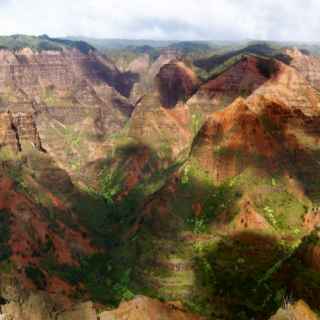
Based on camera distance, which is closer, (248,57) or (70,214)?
(70,214)

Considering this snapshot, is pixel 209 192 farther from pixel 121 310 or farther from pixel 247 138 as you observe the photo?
pixel 121 310

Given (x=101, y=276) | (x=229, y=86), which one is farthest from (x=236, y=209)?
(x=229, y=86)

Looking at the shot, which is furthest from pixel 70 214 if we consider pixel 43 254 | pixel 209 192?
pixel 209 192

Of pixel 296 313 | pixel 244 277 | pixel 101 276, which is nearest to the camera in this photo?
pixel 296 313

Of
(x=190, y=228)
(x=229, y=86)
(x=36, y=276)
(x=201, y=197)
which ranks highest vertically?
(x=229, y=86)

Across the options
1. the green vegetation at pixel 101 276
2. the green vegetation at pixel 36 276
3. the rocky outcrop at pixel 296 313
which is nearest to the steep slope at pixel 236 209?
the green vegetation at pixel 101 276

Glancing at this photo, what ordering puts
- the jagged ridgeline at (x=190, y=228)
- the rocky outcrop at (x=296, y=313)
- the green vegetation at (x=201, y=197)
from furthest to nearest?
the green vegetation at (x=201, y=197) → the jagged ridgeline at (x=190, y=228) → the rocky outcrop at (x=296, y=313)

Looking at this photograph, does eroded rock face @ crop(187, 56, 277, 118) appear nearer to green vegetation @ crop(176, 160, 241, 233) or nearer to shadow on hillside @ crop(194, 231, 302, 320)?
green vegetation @ crop(176, 160, 241, 233)

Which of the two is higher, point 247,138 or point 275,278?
point 247,138

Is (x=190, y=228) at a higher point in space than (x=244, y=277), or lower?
higher

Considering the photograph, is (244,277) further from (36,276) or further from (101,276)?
(36,276)

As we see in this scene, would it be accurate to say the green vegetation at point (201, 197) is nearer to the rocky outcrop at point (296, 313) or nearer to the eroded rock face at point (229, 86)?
the eroded rock face at point (229, 86)
